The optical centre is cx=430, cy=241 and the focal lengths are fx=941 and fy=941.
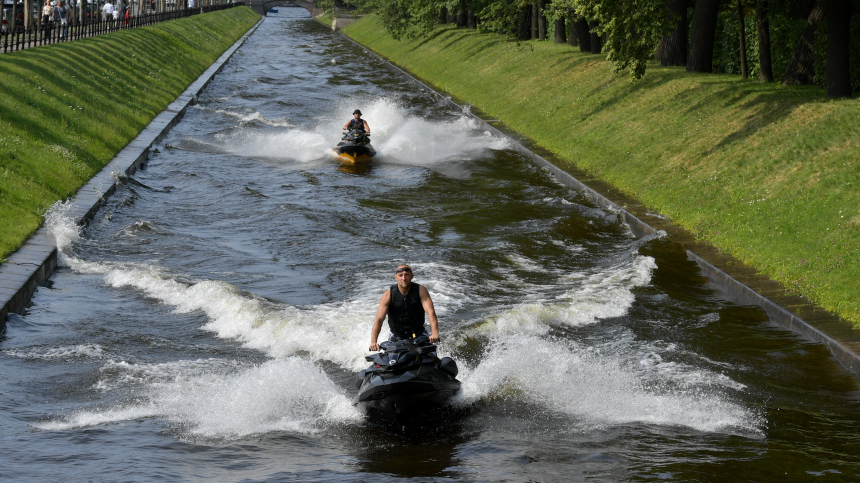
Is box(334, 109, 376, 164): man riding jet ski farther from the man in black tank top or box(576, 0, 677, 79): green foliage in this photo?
the man in black tank top

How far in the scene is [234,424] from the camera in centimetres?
1009

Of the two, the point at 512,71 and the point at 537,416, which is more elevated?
the point at 512,71

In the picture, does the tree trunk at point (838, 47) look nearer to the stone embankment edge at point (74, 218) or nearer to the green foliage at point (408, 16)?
the stone embankment edge at point (74, 218)

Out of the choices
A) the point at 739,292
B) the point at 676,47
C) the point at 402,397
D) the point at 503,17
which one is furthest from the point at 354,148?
the point at 503,17

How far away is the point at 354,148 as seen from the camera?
90.1 ft

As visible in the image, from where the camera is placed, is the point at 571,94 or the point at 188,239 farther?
the point at 571,94

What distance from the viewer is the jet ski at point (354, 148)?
2745cm

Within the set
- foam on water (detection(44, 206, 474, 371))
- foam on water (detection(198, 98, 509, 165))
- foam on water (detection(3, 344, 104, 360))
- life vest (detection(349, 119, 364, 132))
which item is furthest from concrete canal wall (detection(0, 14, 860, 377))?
life vest (detection(349, 119, 364, 132))

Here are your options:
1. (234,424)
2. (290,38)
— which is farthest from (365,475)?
(290,38)

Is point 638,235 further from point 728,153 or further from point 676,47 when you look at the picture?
point 676,47

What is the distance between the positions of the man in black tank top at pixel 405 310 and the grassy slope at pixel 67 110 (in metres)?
7.61

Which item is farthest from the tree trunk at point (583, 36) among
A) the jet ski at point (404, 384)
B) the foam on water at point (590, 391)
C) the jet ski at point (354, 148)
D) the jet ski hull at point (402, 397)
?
the jet ski hull at point (402, 397)

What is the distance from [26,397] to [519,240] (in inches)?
396

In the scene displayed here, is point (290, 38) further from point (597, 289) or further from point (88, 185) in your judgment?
point (597, 289)
